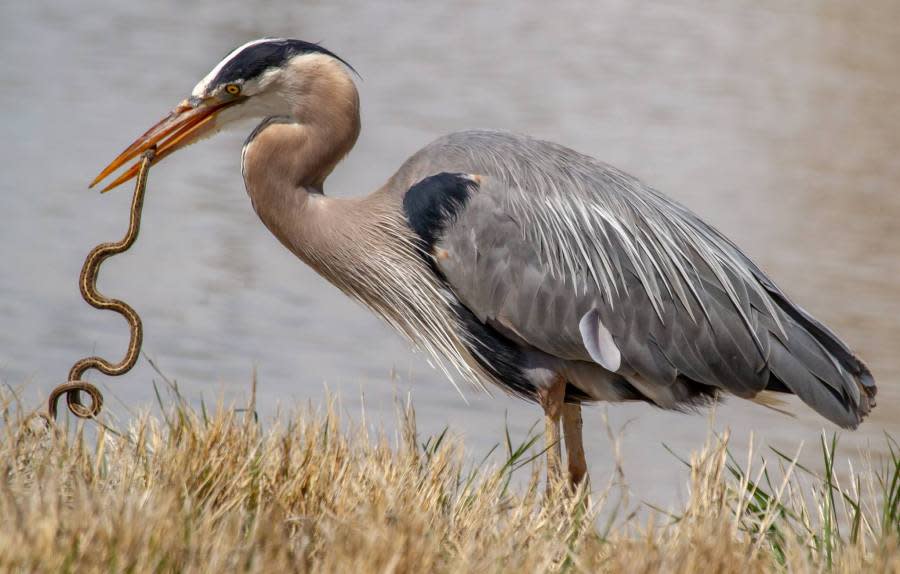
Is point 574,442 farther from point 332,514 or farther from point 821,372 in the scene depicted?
point 332,514

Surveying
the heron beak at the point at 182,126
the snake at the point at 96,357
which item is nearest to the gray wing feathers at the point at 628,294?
the heron beak at the point at 182,126

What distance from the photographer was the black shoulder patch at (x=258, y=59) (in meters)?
4.72

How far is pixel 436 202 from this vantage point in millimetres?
4660

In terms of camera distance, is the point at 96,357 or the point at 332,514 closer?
the point at 332,514

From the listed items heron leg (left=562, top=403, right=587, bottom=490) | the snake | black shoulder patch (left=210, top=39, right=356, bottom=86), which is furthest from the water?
black shoulder patch (left=210, top=39, right=356, bottom=86)

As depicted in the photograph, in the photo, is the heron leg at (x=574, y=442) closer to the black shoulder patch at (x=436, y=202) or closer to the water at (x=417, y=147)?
the water at (x=417, y=147)

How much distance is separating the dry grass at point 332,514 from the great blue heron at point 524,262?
Answer: 72cm

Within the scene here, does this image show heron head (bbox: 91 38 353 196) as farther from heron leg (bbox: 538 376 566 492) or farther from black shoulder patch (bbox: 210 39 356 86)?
heron leg (bbox: 538 376 566 492)

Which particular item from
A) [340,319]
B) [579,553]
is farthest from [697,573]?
[340,319]

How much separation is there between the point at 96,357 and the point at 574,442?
1554mm

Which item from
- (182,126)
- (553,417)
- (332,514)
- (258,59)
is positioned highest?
(258,59)

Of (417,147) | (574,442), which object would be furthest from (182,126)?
(417,147)

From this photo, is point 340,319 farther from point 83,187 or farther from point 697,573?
point 697,573

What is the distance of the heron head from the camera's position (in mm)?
4734
